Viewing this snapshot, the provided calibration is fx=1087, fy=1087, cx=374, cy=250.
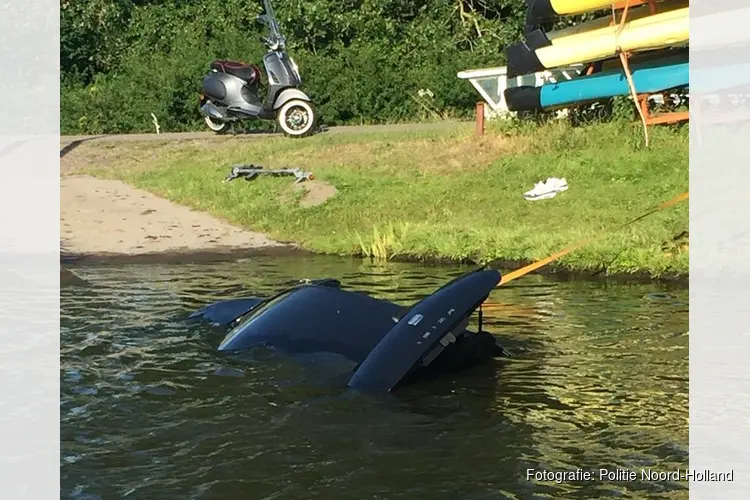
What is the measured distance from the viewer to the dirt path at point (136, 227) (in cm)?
1631

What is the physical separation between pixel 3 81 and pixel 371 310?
25.2m

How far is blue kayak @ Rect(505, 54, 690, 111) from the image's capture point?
19.2 metres

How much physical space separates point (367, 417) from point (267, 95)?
16.7m

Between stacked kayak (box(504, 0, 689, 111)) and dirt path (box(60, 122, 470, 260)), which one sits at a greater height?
stacked kayak (box(504, 0, 689, 111))

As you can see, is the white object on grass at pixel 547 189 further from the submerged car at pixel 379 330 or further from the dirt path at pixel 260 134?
the submerged car at pixel 379 330

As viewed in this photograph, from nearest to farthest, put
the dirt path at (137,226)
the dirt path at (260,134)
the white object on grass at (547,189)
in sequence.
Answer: the dirt path at (137,226)
the white object on grass at (547,189)
the dirt path at (260,134)

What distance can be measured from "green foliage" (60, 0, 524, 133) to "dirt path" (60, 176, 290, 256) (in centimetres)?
890

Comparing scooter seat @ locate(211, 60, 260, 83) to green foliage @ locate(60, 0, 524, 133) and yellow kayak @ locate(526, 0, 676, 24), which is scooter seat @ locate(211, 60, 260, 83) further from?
yellow kayak @ locate(526, 0, 676, 24)

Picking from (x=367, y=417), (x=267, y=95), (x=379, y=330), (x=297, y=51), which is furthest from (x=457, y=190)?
(x=297, y=51)

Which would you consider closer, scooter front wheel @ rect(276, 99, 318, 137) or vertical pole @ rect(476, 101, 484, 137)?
vertical pole @ rect(476, 101, 484, 137)

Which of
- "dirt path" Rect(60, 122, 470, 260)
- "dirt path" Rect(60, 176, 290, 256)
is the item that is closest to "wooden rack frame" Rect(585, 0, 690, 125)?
"dirt path" Rect(60, 122, 470, 260)

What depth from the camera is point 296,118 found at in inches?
911

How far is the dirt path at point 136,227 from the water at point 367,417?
17.8ft

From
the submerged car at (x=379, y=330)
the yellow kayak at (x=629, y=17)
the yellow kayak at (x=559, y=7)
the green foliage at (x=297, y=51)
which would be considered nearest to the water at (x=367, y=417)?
the submerged car at (x=379, y=330)
